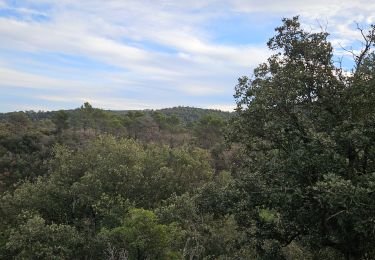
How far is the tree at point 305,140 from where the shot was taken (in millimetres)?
10383

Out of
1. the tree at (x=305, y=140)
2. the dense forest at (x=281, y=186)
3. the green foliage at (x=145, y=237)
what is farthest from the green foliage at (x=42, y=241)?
the tree at (x=305, y=140)

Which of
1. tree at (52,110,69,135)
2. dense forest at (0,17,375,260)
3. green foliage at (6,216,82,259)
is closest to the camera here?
dense forest at (0,17,375,260)

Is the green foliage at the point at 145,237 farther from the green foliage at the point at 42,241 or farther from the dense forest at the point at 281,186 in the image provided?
the green foliage at the point at 42,241

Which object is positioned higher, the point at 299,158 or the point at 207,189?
the point at 299,158

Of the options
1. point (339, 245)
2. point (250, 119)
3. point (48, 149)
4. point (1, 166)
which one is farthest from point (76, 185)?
point (48, 149)

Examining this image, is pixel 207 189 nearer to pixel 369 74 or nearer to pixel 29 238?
pixel 369 74

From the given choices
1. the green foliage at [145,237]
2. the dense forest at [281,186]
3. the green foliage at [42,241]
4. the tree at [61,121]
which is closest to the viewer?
the dense forest at [281,186]

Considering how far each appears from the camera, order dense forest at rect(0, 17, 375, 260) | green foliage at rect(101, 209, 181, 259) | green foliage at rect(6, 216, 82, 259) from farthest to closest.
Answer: green foliage at rect(6, 216, 82, 259) → green foliage at rect(101, 209, 181, 259) → dense forest at rect(0, 17, 375, 260)

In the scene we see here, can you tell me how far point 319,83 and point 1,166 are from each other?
154ft

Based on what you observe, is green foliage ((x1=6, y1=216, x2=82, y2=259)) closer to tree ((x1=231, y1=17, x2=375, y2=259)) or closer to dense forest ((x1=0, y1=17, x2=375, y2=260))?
dense forest ((x1=0, y1=17, x2=375, y2=260))

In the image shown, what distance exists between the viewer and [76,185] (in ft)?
86.8

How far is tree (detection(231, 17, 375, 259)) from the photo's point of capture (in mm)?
10383

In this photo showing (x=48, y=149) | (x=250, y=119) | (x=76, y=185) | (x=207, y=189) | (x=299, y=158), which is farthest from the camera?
(x=48, y=149)

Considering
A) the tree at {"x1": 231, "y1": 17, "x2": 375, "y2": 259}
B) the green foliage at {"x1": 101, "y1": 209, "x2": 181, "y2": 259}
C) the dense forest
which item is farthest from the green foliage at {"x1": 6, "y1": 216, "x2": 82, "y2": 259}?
the tree at {"x1": 231, "y1": 17, "x2": 375, "y2": 259}
